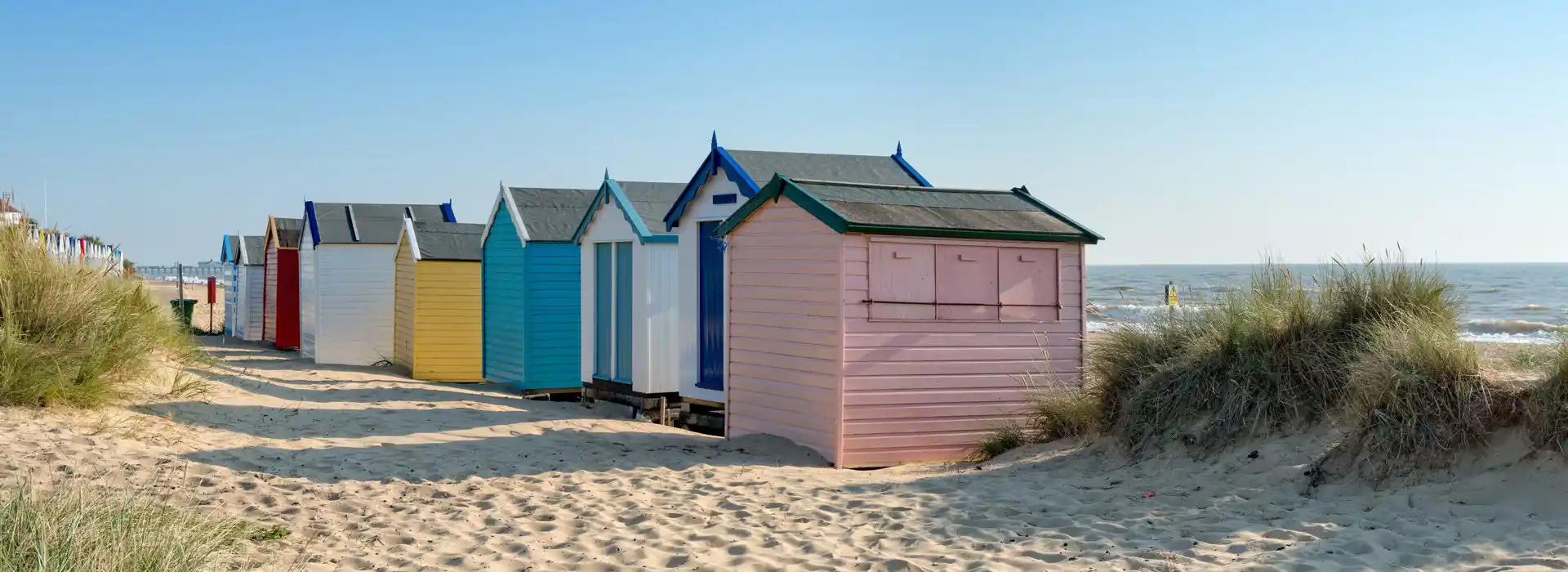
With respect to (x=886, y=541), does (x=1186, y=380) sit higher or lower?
higher

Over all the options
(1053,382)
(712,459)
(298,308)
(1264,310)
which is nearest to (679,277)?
(712,459)

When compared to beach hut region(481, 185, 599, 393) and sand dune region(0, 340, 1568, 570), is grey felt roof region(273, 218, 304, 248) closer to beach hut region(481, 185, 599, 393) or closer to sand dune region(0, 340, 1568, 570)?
beach hut region(481, 185, 599, 393)

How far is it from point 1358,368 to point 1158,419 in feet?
4.55

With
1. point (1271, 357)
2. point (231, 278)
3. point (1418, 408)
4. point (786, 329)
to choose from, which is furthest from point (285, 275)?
point (1418, 408)

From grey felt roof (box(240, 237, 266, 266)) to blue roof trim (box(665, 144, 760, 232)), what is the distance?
15.9 meters

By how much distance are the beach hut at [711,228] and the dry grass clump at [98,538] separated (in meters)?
7.00

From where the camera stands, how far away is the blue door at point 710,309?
12.5m

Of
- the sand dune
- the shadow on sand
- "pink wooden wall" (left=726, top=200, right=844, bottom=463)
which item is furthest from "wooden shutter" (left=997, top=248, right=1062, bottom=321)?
the shadow on sand

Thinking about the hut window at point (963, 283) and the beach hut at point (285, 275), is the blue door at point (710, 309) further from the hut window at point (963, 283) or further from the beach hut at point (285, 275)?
the beach hut at point (285, 275)

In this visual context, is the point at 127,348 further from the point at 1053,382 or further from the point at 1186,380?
the point at 1186,380

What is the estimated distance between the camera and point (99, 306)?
10.3 meters

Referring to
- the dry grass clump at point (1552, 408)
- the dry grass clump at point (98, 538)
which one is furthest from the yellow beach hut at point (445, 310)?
the dry grass clump at point (1552, 408)

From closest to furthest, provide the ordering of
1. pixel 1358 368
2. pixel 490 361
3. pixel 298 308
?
1. pixel 1358 368
2. pixel 490 361
3. pixel 298 308

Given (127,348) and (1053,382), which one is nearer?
(1053,382)
